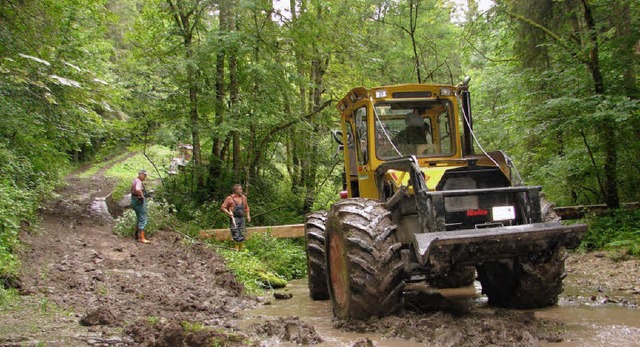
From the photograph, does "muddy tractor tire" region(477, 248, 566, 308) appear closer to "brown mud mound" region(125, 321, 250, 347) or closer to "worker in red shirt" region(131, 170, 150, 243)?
"brown mud mound" region(125, 321, 250, 347)

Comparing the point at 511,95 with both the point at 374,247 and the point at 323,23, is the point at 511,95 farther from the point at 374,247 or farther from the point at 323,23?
the point at 374,247

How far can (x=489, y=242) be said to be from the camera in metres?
4.98

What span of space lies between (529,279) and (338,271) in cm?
220

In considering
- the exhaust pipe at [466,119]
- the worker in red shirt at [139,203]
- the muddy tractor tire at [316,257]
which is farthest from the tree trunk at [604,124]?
the worker in red shirt at [139,203]

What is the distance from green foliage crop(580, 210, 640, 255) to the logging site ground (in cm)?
39

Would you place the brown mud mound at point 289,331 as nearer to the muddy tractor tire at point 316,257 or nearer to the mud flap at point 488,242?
the mud flap at point 488,242

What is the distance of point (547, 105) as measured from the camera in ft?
32.2

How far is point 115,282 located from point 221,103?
8.32 meters

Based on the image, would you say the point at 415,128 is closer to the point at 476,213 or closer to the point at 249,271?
the point at 476,213

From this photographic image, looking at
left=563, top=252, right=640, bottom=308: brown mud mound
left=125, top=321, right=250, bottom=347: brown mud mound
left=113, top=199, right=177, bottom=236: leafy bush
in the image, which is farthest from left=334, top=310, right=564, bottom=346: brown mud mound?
left=113, top=199, right=177, bottom=236: leafy bush

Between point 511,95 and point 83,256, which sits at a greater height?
point 511,95

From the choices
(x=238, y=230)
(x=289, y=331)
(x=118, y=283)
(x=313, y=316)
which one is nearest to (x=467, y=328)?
(x=289, y=331)

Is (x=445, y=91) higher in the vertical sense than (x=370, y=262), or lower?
higher

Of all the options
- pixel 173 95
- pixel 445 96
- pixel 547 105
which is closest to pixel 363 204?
pixel 445 96
